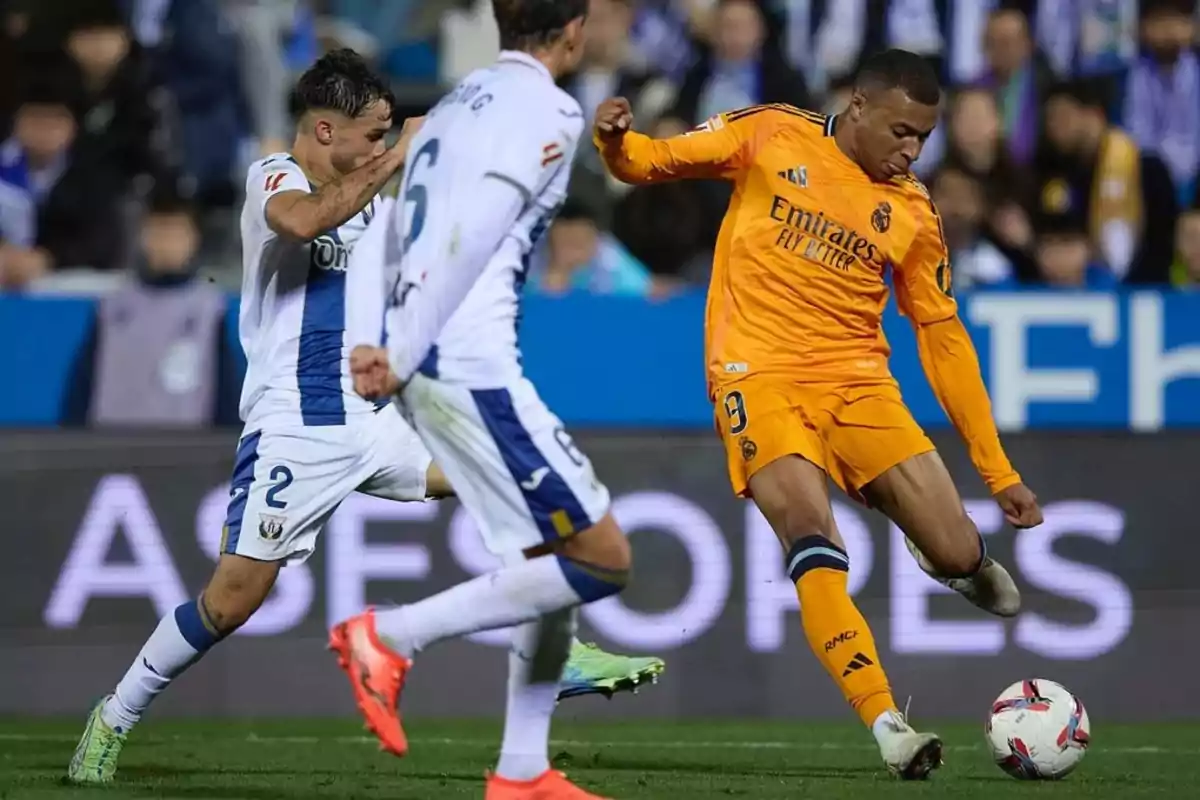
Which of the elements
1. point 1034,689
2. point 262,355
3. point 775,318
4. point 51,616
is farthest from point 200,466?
point 1034,689

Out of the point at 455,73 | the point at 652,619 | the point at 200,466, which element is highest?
the point at 455,73

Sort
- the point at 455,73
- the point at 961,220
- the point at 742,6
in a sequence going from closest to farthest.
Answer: the point at 961,220 < the point at 742,6 < the point at 455,73

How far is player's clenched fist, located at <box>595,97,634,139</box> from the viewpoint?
23.5ft

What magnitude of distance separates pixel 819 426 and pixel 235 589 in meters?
2.09

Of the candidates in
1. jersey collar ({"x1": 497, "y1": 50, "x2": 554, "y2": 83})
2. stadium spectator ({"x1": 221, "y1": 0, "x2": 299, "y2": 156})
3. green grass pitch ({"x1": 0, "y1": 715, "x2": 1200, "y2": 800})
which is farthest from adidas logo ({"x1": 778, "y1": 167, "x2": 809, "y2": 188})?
stadium spectator ({"x1": 221, "y1": 0, "x2": 299, "y2": 156})

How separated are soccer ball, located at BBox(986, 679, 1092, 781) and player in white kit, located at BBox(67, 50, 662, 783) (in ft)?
3.93

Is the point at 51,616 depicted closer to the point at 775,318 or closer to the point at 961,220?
the point at 775,318

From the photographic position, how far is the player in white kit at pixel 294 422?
7.25 metres

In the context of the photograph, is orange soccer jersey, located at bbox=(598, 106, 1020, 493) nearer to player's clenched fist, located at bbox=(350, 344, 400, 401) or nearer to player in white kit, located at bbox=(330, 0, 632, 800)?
player in white kit, located at bbox=(330, 0, 632, 800)

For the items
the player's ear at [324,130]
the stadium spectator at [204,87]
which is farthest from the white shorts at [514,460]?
the stadium spectator at [204,87]

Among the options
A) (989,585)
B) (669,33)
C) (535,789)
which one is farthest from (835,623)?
(669,33)

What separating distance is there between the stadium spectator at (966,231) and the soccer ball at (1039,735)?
211 inches

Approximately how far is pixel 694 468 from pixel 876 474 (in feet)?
9.13

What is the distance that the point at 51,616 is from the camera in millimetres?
9992
